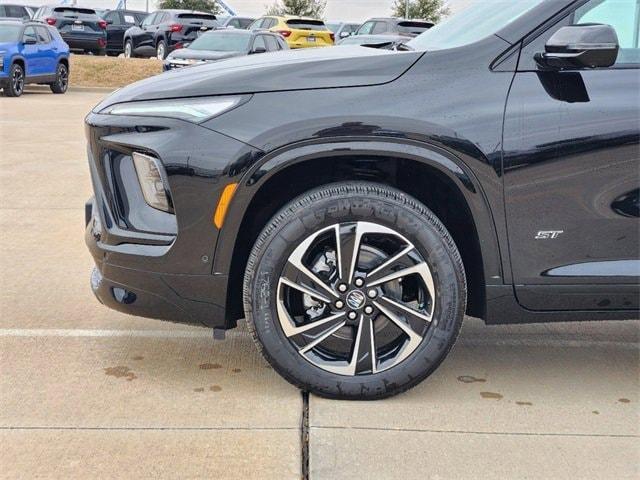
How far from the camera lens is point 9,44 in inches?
706

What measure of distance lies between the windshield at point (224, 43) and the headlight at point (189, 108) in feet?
57.6

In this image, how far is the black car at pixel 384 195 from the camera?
3334 mm

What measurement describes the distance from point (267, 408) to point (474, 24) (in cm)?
188

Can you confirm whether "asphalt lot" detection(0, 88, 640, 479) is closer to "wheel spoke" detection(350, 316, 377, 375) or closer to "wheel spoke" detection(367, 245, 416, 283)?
"wheel spoke" detection(350, 316, 377, 375)

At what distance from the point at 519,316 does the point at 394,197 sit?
702 millimetres

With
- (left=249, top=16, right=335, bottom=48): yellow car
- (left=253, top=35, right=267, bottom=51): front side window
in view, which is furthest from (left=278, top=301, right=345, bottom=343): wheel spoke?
(left=249, top=16, right=335, bottom=48): yellow car

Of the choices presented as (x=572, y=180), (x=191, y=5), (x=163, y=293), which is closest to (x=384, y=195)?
(x=572, y=180)

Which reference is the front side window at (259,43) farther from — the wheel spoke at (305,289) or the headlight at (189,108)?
the wheel spoke at (305,289)

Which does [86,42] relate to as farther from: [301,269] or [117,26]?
[301,269]

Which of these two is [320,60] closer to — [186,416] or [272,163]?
[272,163]

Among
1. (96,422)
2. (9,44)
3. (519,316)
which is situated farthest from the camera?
(9,44)

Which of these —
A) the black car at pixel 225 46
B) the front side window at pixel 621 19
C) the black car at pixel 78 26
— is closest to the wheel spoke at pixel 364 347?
the front side window at pixel 621 19

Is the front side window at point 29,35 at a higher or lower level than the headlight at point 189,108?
lower

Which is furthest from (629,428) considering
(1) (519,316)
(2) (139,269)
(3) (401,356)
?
(2) (139,269)
